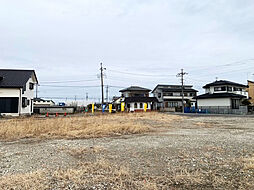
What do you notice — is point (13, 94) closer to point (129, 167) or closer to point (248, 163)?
point (129, 167)

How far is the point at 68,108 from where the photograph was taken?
2619 cm

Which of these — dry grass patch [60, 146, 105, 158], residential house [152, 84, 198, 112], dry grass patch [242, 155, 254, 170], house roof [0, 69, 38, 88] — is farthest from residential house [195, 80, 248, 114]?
house roof [0, 69, 38, 88]

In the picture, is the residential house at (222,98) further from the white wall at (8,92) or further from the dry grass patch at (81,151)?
the white wall at (8,92)

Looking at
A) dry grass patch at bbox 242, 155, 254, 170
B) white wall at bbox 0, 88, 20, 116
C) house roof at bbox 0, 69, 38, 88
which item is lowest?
dry grass patch at bbox 242, 155, 254, 170

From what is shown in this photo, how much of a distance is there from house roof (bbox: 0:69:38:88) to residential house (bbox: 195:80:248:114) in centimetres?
2702

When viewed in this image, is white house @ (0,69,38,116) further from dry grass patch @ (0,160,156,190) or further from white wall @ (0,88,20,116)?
dry grass patch @ (0,160,156,190)

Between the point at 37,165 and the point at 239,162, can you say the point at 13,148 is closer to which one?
the point at 37,165

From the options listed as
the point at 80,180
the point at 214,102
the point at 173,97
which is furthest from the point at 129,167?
the point at 173,97

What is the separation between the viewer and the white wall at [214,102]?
29688 millimetres

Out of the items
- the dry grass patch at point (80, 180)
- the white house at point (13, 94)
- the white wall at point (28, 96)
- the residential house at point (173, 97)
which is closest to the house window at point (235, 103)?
the residential house at point (173, 97)

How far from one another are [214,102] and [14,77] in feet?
96.9

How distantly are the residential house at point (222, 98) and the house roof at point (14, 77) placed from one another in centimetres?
2702

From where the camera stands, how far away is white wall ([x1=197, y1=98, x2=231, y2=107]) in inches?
1169

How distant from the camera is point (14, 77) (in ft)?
68.9
